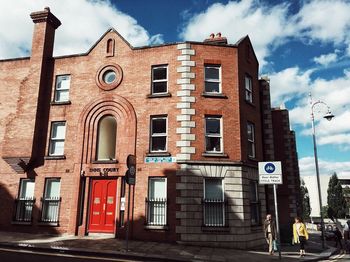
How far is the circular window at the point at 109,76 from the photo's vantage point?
18000 millimetres

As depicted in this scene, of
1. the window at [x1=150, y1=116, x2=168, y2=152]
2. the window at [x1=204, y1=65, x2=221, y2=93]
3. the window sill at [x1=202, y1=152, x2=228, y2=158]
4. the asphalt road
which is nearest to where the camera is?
the asphalt road

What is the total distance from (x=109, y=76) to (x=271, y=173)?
1051cm

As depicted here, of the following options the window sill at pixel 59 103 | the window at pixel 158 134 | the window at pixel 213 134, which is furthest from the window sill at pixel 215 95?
the window sill at pixel 59 103

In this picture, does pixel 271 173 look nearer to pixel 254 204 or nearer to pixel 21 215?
pixel 254 204

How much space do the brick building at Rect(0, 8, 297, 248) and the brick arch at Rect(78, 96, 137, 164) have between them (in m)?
0.05

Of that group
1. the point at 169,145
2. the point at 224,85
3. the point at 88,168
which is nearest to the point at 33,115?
the point at 88,168

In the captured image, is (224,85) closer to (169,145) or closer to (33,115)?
(169,145)

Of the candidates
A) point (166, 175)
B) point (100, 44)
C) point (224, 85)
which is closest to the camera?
point (166, 175)

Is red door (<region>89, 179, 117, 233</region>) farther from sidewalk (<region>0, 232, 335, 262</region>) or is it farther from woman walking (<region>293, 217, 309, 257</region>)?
woman walking (<region>293, 217, 309, 257</region>)

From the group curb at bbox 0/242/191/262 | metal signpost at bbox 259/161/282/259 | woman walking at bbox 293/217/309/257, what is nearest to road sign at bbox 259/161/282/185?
metal signpost at bbox 259/161/282/259

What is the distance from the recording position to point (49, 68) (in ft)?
63.4

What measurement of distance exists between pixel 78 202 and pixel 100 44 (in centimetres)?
889

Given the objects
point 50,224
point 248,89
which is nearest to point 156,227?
point 50,224

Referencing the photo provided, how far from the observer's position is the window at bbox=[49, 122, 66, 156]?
18.0 m
